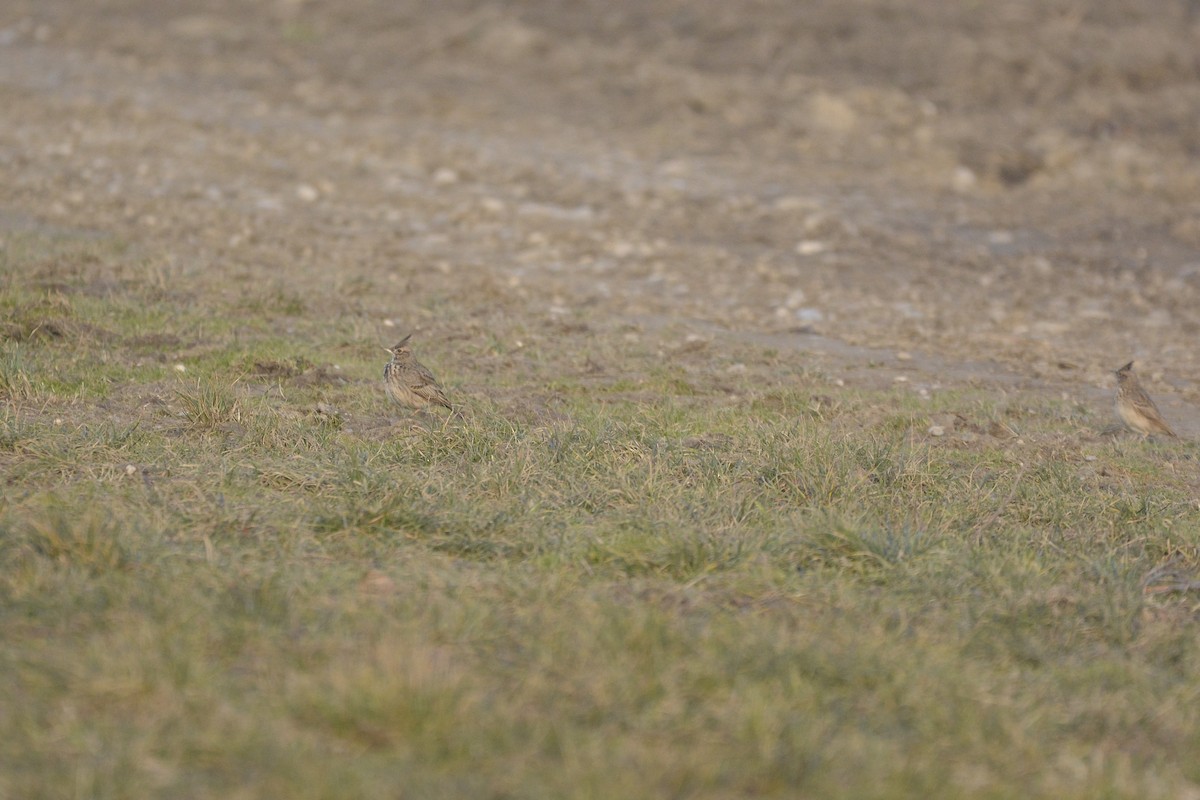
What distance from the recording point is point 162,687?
12.3 feet

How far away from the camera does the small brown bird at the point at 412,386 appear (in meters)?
6.80

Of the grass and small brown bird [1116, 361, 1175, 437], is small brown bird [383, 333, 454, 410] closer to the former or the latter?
the grass

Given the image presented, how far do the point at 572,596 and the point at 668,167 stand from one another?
1011 cm

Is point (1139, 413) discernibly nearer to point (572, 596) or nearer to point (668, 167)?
point (572, 596)

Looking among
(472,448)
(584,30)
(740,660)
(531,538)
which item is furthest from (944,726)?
(584,30)

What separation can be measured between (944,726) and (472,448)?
9.00ft

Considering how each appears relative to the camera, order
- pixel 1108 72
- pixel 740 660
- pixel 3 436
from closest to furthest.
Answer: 1. pixel 740 660
2. pixel 3 436
3. pixel 1108 72

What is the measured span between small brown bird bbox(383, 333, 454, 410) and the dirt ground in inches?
68.3

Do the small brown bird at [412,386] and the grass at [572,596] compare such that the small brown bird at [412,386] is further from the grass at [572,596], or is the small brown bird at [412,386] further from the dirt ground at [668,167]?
the dirt ground at [668,167]

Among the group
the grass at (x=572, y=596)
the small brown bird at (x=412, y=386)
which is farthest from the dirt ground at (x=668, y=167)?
the grass at (x=572, y=596)

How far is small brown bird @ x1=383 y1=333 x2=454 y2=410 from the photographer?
6.80 metres

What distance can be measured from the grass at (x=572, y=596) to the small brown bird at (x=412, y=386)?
0.17 metres

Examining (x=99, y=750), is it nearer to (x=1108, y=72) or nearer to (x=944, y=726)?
(x=944, y=726)

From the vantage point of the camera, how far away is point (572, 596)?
461 centimetres
